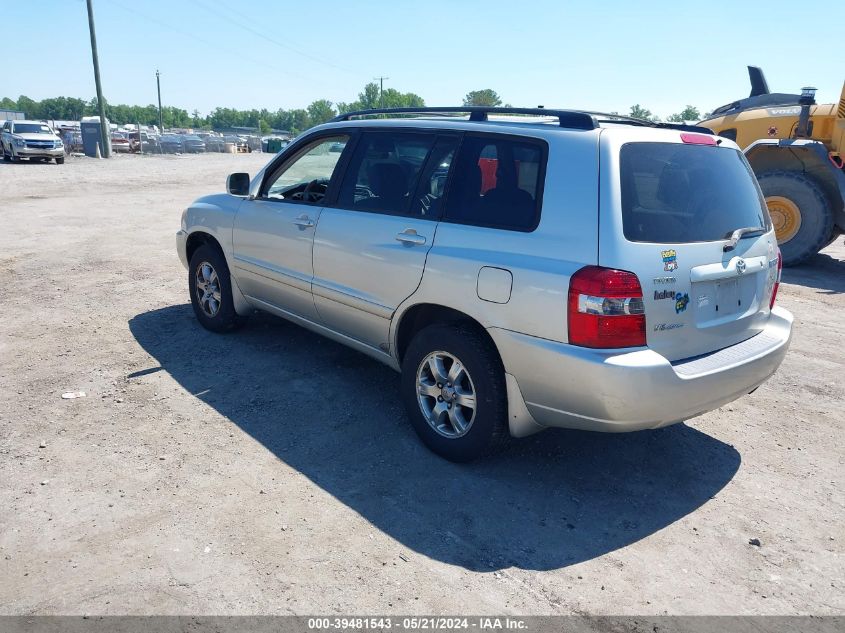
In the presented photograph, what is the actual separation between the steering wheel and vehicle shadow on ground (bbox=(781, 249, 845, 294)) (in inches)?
266

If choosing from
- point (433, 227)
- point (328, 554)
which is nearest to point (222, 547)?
point (328, 554)

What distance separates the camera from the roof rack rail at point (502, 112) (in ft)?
11.0

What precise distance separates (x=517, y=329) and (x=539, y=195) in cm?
70

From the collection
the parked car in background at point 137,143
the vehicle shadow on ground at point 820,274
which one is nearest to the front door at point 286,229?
the vehicle shadow on ground at point 820,274

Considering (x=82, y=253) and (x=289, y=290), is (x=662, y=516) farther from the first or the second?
(x=82, y=253)

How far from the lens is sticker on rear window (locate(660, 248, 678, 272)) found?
3115 millimetres

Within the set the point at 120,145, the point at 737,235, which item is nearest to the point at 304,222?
the point at 737,235

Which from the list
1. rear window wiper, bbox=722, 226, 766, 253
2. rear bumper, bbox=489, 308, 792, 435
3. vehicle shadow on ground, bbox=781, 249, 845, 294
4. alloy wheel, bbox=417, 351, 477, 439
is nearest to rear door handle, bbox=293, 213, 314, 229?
alloy wheel, bbox=417, 351, 477, 439

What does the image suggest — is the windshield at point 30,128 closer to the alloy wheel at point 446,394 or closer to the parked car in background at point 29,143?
the parked car in background at point 29,143

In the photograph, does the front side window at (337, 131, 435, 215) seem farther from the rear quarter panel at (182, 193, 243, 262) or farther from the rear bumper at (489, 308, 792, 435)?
the rear quarter panel at (182, 193, 243, 262)

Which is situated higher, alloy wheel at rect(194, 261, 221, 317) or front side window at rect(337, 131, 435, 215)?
front side window at rect(337, 131, 435, 215)

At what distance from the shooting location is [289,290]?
488 cm

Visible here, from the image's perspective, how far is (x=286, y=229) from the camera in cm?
480

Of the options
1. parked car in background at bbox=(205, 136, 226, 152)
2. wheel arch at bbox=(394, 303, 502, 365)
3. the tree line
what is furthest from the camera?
the tree line
